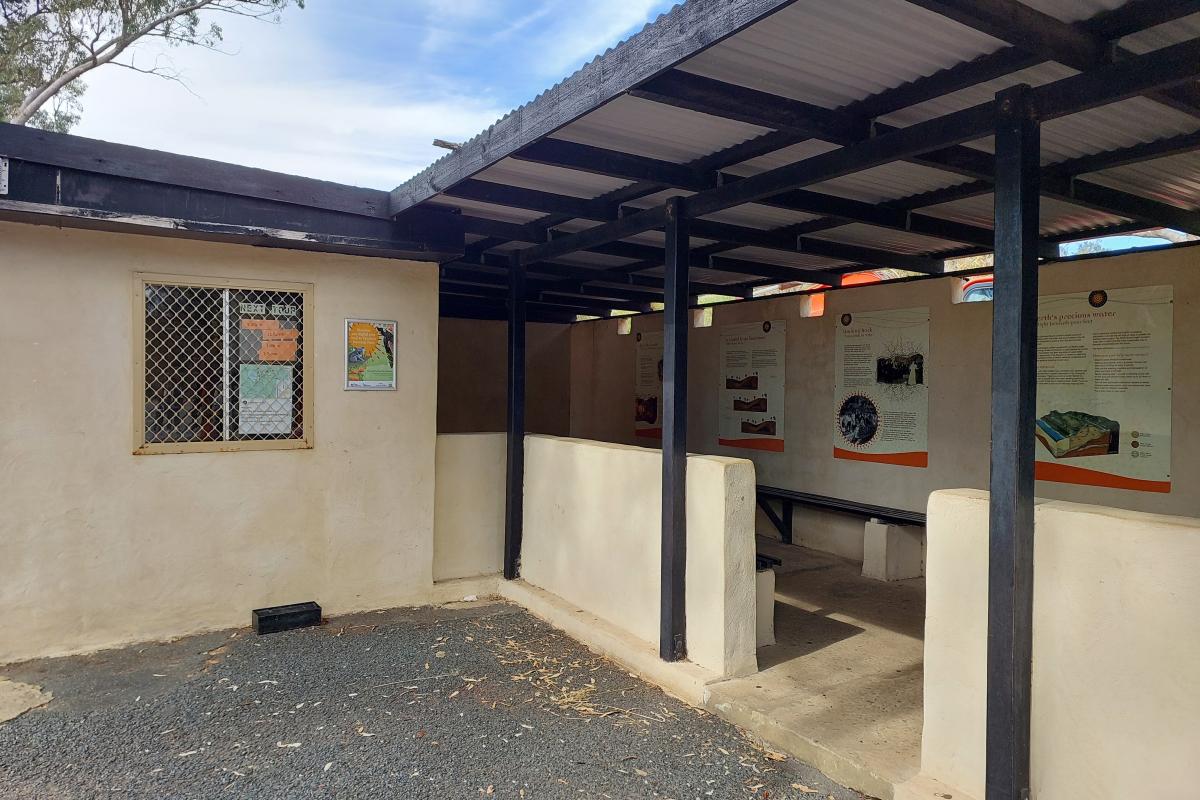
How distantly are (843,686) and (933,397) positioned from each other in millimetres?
3067

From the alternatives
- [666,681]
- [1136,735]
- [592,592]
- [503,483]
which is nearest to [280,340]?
[503,483]

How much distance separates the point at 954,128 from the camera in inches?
110

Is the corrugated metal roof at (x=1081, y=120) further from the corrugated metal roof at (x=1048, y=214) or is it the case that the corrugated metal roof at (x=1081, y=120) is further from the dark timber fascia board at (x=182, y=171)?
the dark timber fascia board at (x=182, y=171)

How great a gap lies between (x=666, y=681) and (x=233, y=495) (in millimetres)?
2992

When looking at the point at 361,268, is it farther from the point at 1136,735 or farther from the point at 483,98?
the point at 483,98

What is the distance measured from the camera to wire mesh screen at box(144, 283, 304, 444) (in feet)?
15.3

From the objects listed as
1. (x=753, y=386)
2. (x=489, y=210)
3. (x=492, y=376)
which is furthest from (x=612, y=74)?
(x=492, y=376)

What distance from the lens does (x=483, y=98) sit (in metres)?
39.1

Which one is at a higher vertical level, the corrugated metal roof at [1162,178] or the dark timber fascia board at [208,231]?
the corrugated metal roof at [1162,178]

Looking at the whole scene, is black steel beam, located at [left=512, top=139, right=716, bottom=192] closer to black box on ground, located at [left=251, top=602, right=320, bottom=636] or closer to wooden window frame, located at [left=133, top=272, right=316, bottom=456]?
wooden window frame, located at [left=133, top=272, right=316, bottom=456]

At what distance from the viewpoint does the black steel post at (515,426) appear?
5.85m

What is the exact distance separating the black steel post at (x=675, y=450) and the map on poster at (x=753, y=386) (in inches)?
138

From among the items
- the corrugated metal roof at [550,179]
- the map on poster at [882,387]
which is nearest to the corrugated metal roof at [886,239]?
the map on poster at [882,387]

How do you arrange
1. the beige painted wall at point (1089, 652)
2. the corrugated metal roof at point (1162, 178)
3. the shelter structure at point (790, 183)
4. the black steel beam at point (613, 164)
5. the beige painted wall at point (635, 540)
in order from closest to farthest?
the beige painted wall at point (1089, 652) → the shelter structure at point (790, 183) → the black steel beam at point (613, 164) → the corrugated metal roof at point (1162, 178) → the beige painted wall at point (635, 540)
